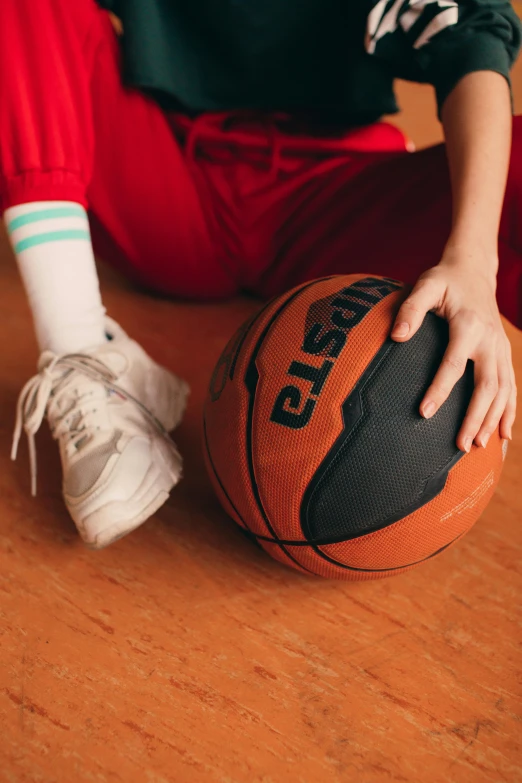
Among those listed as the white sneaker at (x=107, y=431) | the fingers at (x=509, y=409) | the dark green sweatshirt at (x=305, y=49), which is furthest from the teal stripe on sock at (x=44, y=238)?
the fingers at (x=509, y=409)

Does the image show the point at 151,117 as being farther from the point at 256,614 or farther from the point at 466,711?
the point at 466,711

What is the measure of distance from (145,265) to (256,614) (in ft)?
2.38

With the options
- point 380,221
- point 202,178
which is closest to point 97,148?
point 202,178

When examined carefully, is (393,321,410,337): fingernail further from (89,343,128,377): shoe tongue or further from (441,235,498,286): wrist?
(89,343,128,377): shoe tongue

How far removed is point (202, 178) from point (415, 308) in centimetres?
61

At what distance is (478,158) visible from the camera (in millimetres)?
852

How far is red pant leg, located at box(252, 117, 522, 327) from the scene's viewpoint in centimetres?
96

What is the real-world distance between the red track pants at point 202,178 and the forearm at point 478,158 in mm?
69

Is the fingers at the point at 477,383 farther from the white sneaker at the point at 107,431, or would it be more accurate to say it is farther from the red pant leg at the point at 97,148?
the red pant leg at the point at 97,148

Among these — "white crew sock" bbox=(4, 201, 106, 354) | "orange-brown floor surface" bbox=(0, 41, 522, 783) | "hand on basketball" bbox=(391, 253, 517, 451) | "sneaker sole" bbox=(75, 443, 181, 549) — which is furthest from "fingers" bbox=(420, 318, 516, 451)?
"white crew sock" bbox=(4, 201, 106, 354)

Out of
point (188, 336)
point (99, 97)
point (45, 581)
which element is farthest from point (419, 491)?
point (99, 97)

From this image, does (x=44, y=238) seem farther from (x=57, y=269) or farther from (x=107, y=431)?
(x=107, y=431)

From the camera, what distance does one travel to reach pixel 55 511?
0.95 m

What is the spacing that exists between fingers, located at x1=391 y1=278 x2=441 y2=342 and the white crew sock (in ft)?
1.61
